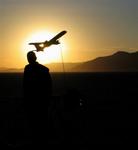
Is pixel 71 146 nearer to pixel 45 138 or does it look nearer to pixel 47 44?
pixel 45 138

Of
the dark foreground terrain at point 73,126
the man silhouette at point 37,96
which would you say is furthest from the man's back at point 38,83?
the dark foreground terrain at point 73,126

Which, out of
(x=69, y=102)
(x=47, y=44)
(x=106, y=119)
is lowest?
(x=106, y=119)

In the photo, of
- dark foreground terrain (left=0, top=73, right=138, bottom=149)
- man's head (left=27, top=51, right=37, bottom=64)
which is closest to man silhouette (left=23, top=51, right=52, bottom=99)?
man's head (left=27, top=51, right=37, bottom=64)

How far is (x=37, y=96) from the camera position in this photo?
35.7 feet

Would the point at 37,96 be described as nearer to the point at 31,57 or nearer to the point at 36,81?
the point at 36,81

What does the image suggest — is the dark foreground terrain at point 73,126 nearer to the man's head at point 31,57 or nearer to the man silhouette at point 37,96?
the man silhouette at point 37,96

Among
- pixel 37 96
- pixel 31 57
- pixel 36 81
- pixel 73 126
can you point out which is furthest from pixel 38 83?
pixel 73 126

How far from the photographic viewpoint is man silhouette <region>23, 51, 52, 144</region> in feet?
35.6

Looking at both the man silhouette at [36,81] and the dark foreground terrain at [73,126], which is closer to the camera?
the man silhouette at [36,81]

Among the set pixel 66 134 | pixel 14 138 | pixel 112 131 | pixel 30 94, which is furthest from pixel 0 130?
pixel 30 94

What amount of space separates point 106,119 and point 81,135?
4.66m

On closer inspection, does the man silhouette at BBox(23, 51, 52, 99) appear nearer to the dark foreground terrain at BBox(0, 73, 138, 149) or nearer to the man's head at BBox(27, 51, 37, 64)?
the man's head at BBox(27, 51, 37, 64)

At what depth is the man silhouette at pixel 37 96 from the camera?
10.8m

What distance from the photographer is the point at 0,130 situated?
1561 centimetres
